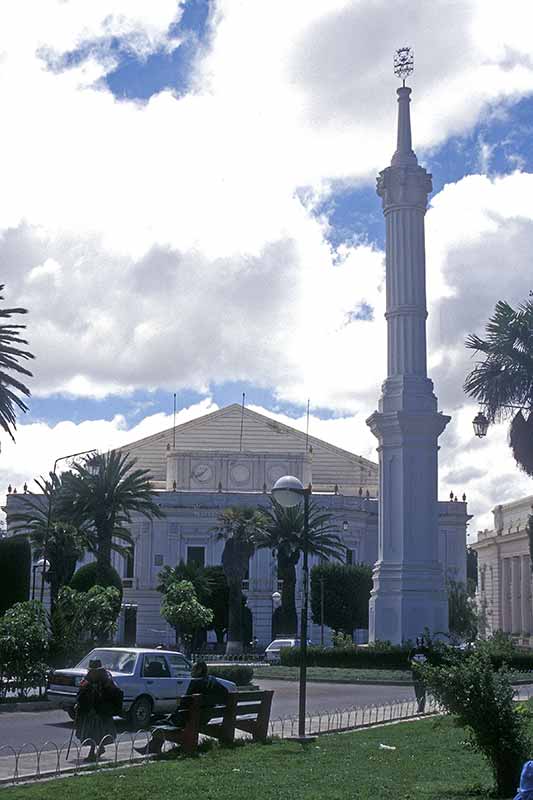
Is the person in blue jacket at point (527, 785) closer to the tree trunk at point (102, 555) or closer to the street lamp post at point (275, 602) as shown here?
the tree trunk at point (102, 555)

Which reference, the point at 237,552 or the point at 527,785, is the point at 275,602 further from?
the point at 527,785

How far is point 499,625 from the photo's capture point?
85.4 m

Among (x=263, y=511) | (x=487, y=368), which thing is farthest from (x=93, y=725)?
(x=263, y=511)

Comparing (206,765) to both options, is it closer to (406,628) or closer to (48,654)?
(48,654)

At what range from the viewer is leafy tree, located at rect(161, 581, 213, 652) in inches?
1982

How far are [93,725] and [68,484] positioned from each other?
4023cm

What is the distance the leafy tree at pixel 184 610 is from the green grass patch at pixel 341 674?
11.8m

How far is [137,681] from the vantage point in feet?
64.6

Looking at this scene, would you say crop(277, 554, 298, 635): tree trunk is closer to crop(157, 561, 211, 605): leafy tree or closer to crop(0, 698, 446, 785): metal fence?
crop(157, 561, 211, 605): leafy tree

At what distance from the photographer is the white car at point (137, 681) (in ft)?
63.6

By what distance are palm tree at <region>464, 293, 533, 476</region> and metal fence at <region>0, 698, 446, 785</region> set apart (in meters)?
14.3

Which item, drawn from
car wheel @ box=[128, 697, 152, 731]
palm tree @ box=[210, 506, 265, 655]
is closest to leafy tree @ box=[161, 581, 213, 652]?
palm tree @ box=[210, 506, 265, 655]

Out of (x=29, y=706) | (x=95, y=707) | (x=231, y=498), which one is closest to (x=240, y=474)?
(x=231, y=498)

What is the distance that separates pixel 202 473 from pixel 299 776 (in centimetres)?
6727
